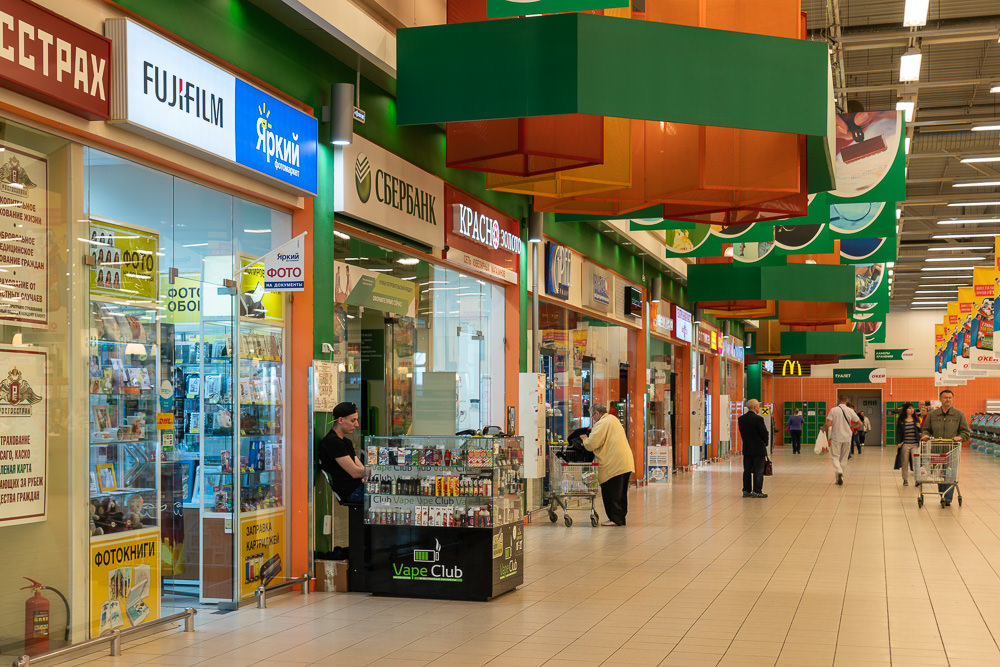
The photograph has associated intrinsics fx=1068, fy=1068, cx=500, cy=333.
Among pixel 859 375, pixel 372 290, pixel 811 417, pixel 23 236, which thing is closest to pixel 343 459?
pixel 372 290

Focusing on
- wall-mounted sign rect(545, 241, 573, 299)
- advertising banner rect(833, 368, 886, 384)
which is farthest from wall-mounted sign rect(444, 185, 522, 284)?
advertising banner rect(833, 368, 886, 384)

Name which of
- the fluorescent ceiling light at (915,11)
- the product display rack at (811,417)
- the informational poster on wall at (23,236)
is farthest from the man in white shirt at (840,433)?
the product display rack at (811,417)

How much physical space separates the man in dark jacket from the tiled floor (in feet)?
15.2

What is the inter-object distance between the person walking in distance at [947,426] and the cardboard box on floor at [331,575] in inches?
435

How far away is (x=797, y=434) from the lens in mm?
36375

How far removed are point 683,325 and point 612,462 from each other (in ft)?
43.2

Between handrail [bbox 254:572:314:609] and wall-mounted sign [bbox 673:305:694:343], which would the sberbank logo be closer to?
handrail [bbox 254:572:314:609]

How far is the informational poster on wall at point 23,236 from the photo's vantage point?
5.46 meters

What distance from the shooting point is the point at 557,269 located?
15.1 m

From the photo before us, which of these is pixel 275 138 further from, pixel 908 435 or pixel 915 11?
pixel 908 435

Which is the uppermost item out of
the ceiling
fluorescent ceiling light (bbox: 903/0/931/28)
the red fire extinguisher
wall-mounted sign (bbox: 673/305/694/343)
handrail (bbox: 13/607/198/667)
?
the ceiling

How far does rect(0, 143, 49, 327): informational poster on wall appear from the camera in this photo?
215 inches

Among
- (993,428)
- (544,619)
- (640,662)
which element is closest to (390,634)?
(544,619)

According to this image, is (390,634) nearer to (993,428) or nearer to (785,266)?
(785,266)
